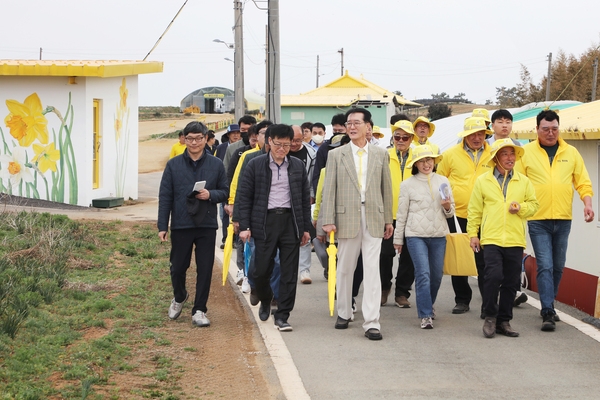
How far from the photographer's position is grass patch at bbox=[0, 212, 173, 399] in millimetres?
6914

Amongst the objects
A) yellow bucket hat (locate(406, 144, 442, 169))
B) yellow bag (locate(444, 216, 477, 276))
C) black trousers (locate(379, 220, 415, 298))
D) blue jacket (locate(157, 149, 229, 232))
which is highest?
yellow bucket hat (locate(406, 144, 442, 169))

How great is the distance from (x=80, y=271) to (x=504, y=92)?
6014 cm

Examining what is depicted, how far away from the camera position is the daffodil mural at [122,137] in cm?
2205

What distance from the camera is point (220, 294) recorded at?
36.5 feet

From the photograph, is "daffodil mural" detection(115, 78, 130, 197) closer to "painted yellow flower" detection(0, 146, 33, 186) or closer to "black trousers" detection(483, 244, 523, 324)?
"painted yellow flower" detection(0, 146, 33, 186)

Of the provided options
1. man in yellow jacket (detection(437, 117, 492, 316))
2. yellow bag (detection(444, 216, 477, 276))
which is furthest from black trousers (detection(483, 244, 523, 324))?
man in yellow jacket (detection(437, 117, 492, 316))

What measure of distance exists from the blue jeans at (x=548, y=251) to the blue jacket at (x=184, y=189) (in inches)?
122

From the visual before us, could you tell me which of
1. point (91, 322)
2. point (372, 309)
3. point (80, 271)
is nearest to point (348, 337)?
point (372, 309)

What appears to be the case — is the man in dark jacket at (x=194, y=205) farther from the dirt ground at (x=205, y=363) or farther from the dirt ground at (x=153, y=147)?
the dirt ground at (x=153, y=147)

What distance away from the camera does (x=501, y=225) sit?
28.2 ft

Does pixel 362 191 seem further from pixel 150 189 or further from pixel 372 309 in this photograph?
pixel 150 189

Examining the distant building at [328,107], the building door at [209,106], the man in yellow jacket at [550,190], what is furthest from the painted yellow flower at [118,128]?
the building door at [209,106]

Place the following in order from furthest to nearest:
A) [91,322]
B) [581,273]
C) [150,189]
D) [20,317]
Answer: [150,189] → [581,273] → [91,322] → [20,317]

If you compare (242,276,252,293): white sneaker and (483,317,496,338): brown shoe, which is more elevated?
(483,317,496,338): brown shoe
